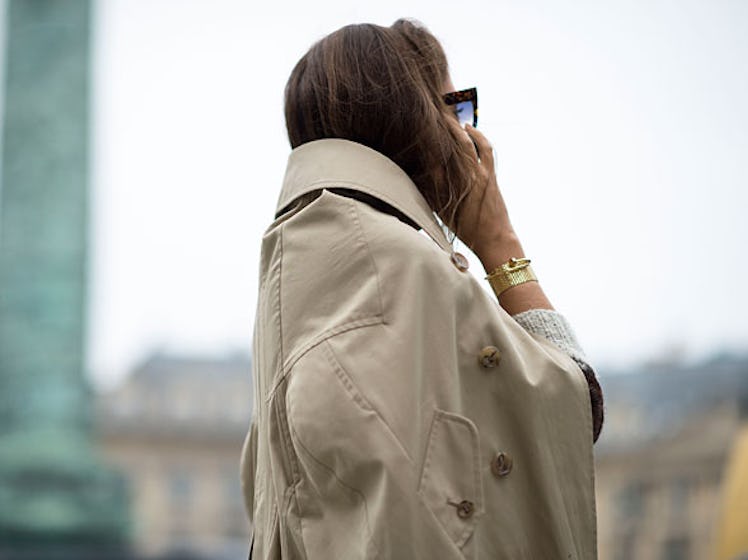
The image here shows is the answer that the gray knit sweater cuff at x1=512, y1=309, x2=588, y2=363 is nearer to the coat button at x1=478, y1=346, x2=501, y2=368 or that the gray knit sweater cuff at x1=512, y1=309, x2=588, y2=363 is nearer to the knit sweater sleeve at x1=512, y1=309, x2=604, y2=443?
the knit sweater sleeve at x1=512, y1=309, x2=604, y2=443

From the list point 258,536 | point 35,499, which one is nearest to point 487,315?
point 258,536

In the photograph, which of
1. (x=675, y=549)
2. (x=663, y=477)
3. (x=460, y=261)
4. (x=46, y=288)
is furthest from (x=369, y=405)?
(x=675, y=549)

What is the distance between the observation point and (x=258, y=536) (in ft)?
5.98

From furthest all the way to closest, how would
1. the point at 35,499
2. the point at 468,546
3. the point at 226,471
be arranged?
1. the point at 226,471
2. the point at 35,499
3. the point at 468,546

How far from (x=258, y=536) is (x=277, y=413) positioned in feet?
0.82

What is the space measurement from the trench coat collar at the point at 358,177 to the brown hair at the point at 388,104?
36mm

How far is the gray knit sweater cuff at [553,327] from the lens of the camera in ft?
6.00

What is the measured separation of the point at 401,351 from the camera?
5.33 ft

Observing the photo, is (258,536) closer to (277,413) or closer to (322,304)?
(277,413)

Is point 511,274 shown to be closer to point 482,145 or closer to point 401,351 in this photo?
point 482,145

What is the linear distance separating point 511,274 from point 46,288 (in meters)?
14.6

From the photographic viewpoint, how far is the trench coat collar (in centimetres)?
179

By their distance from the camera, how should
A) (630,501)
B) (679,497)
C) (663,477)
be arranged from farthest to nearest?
(630,501), (663,477), (679,497)

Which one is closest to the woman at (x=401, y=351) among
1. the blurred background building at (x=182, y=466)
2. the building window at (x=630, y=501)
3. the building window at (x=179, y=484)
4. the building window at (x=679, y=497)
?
the building window at (x=679, y=497)
